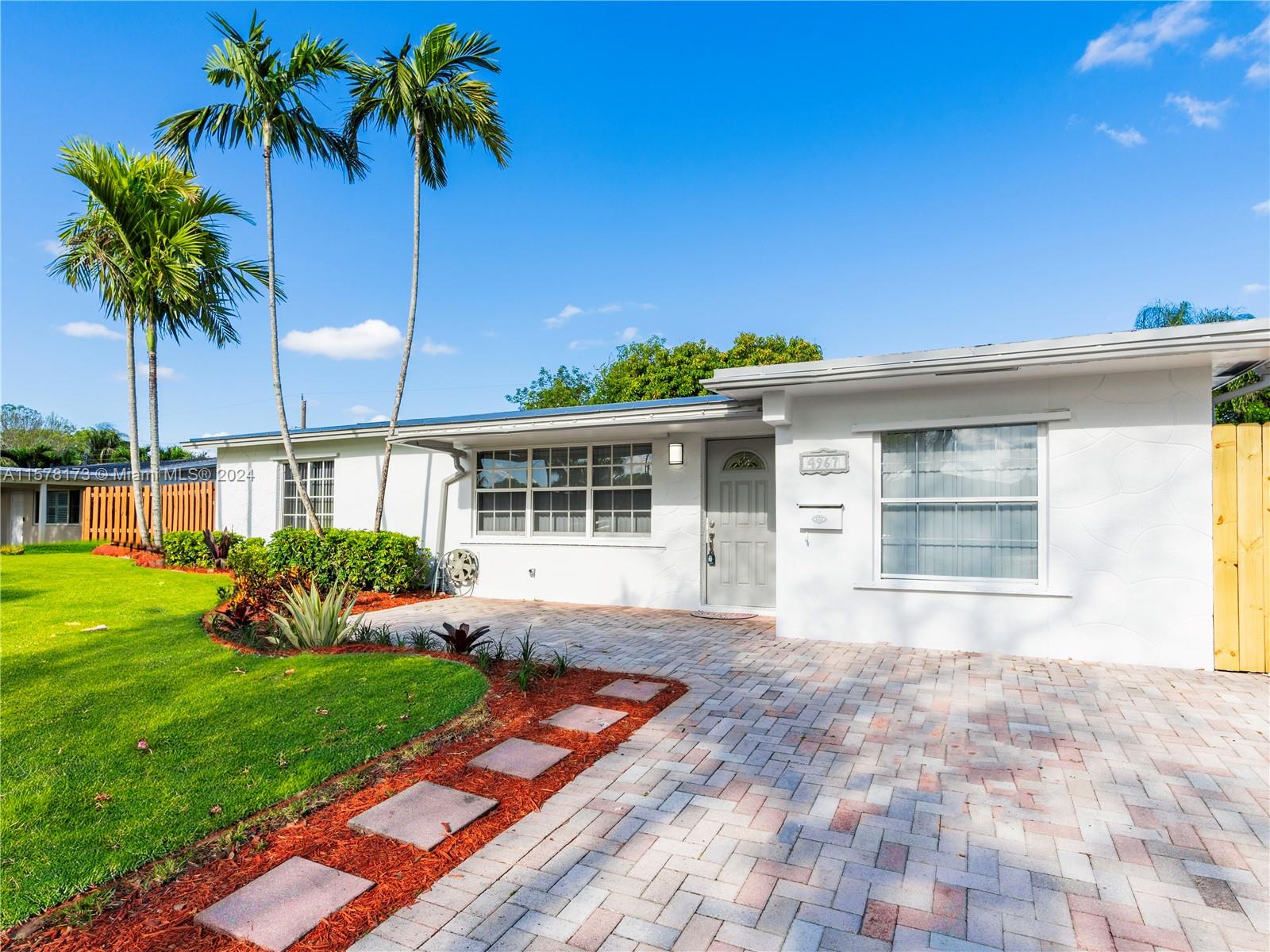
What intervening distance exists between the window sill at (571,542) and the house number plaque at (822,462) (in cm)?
289

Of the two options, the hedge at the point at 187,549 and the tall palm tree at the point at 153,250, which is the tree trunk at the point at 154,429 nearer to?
the tall palm tree at the point at 153,250

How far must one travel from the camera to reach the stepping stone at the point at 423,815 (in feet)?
8.92

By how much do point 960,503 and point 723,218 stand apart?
11898 mm

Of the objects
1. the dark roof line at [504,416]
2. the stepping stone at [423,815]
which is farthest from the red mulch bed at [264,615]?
the stepping stone at [423,815]

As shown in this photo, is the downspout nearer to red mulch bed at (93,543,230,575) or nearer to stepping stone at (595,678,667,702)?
red mulch bed at (93,543,230,575)

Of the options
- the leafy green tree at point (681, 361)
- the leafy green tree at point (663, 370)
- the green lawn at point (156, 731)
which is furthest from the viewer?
the leafy green tree at point (663, 370)

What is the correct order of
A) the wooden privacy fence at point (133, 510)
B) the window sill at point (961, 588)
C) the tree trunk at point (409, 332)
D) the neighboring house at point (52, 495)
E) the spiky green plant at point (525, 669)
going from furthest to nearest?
1. the neighboring house at point (52, 495)
2. the wooden privacy fence at point (133, 510)
3. the tree trunk at point (409, 332)
4. the window sill at point (961, 588)
5. the spiky green plant at point (525, 669)

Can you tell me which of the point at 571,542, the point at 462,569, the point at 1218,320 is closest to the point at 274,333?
the point at 462,569

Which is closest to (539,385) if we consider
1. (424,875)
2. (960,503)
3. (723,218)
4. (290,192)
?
(723,218)

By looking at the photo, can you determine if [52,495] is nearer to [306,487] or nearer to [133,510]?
[133,510]

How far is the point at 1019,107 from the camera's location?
963 centimetres

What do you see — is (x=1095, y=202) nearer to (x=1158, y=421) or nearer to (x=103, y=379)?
(x=1158, y=421)

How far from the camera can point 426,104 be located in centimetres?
1059

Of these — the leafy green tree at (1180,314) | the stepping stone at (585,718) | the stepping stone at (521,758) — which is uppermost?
the leafy green tree at (1180,314)
